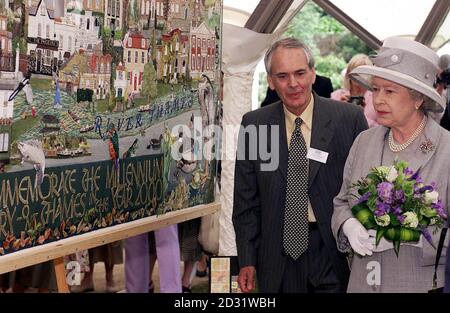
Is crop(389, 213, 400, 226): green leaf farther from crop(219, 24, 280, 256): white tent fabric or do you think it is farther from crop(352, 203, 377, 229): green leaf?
crop(219, 24, 280, 256): white tent fabric

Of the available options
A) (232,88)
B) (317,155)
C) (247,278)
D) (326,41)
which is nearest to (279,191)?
(317,155)

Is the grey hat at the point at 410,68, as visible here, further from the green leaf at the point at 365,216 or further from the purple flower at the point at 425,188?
the green leaf at the point at 365,216

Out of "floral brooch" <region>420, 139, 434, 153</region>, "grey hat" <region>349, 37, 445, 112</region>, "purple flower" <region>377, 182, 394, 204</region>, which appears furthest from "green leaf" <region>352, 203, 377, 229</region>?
"grey hat" <region>349, 37, 445, 112</region>

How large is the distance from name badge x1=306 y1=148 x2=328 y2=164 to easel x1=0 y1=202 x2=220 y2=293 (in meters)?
0.97

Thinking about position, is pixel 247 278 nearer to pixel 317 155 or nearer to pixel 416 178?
pixel 317 155

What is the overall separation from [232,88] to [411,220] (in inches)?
122

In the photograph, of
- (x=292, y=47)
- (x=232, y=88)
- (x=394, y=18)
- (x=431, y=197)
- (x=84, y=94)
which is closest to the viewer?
(x=431, y=197)

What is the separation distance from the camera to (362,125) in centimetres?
431

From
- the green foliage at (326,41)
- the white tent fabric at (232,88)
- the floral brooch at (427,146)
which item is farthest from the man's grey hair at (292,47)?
the green foliage at (326,41)

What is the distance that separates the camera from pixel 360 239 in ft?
11.8

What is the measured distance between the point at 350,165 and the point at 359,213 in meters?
0.34

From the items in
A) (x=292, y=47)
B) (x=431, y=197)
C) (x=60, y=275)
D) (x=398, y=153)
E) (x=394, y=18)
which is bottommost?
(x=60, y=275)

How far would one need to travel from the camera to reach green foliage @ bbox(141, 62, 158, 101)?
178 inches

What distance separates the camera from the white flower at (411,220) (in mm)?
3463
